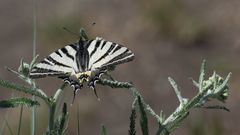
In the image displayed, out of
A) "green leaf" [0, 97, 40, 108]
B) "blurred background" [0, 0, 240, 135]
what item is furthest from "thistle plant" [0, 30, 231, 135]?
"blurred background" [0, 0, 240, 135]

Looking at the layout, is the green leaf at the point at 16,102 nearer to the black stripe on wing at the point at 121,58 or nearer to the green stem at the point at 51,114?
the green stem at the point at 51,114

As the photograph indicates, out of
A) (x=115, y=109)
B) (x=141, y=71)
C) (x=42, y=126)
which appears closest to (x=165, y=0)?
(x=141, y=71)

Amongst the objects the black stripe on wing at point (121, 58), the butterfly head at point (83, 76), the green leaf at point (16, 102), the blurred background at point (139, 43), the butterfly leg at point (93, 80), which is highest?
the blurred background at point (139, 43)

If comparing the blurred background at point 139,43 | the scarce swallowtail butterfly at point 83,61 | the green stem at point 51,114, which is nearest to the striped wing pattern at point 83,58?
the scarce swallowtail butterfly at point 83,61

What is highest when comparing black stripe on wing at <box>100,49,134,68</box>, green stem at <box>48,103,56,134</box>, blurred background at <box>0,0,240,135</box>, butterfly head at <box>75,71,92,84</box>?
blurred background at <box>0,0,240,135</box>

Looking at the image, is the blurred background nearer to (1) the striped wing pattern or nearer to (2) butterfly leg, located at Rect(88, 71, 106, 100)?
(1) the striped wing pattern

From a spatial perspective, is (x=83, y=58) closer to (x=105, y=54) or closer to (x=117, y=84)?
(x=105, y=54)

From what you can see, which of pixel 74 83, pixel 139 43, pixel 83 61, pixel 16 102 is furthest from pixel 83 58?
pixel 139 43
